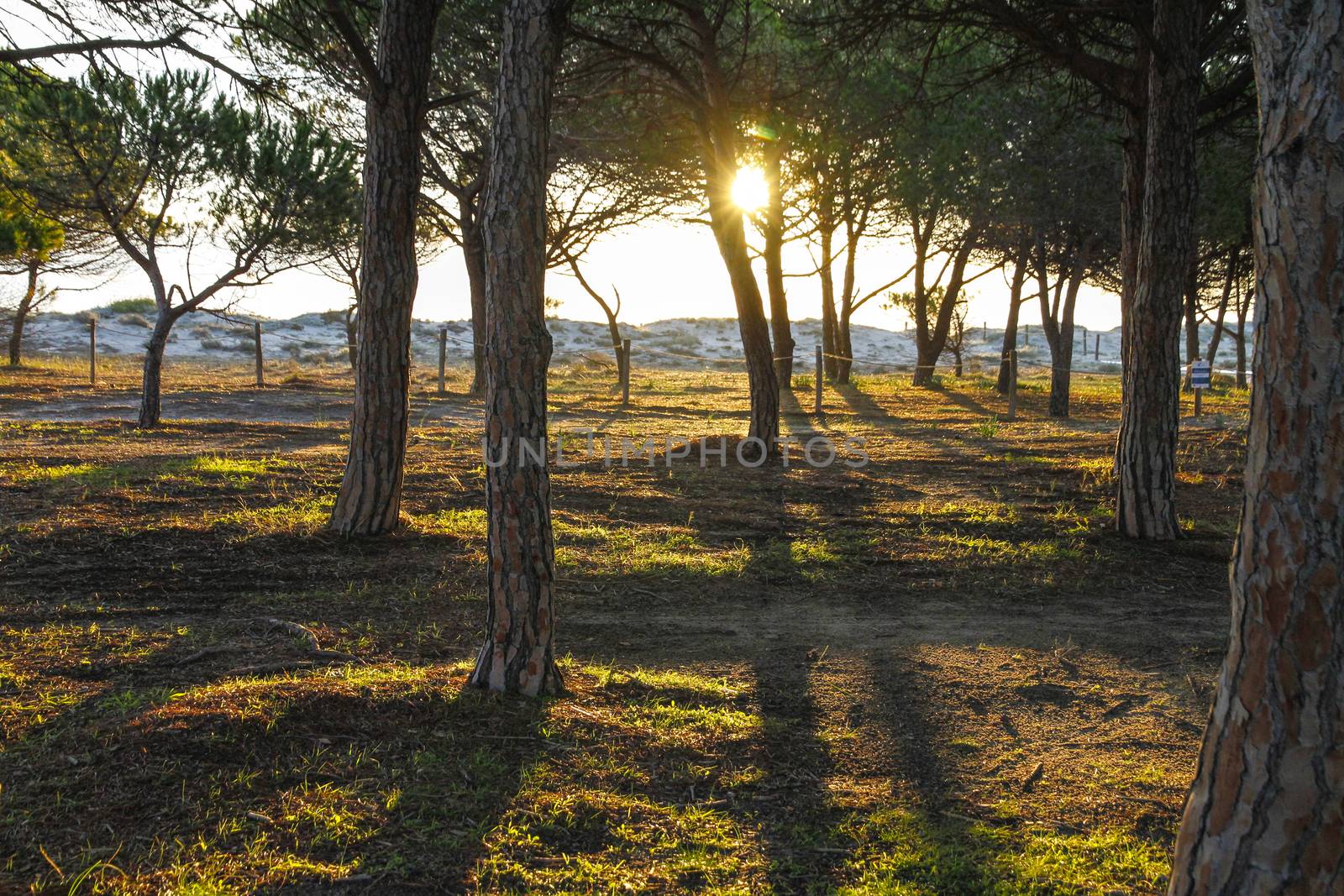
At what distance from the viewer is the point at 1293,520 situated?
2.09 meters

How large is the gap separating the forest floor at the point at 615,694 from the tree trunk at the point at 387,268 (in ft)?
1.28

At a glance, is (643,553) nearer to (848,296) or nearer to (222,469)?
(222,469)

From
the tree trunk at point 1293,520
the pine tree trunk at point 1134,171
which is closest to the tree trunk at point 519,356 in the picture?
the tree trunk at point 1293,520

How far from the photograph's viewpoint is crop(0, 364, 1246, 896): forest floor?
2.87m

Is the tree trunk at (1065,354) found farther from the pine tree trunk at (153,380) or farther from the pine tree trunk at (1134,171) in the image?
the pine tree trunk at (153,380)

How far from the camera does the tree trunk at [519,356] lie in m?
3.69

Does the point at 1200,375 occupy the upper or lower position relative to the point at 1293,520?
upper

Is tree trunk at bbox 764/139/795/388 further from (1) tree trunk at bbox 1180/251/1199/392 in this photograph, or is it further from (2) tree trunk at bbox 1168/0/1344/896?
(2) tree trunk at bbox 1168/0/1344/896

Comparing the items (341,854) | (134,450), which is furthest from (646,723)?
(134,450)

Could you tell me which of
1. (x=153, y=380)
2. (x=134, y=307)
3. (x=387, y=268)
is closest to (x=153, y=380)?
(x=153, y=380)

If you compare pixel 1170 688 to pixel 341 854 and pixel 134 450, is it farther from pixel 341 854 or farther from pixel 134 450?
pixel 134 450

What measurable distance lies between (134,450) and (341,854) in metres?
9.64

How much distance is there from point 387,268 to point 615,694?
3613mm

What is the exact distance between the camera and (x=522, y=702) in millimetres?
3861
